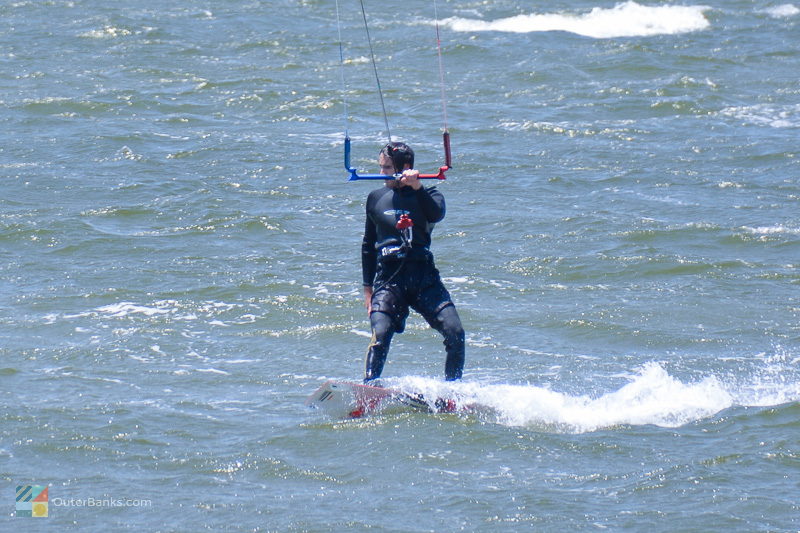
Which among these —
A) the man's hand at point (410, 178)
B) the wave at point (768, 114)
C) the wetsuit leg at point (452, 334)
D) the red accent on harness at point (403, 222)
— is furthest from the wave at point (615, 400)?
the wave at point (768, 114)

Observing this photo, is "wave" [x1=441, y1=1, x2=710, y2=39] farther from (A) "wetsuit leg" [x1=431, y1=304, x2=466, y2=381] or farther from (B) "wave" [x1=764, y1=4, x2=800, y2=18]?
(A) "wetsuit leg" [x1=431, y1=304, x2=466, y2=381]

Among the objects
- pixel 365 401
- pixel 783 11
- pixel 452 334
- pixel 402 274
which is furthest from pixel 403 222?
pixel 783 11

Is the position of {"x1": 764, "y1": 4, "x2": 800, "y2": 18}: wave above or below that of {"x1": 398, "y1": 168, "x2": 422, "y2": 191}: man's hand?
below

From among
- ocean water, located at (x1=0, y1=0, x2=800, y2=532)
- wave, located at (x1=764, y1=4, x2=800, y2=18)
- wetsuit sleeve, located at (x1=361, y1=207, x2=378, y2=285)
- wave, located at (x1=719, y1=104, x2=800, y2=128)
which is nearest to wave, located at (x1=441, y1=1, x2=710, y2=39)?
ocean water, located at (x1=0, y1=0, x2=800, y2=532)

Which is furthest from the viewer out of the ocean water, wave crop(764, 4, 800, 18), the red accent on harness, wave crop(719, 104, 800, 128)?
wave crop(764, 4, 800, 18)

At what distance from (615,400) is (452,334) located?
1.54m

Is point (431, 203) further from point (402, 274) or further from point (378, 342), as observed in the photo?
point (378, 342)

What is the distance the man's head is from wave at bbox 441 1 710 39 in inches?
776

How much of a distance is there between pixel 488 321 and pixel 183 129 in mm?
9054

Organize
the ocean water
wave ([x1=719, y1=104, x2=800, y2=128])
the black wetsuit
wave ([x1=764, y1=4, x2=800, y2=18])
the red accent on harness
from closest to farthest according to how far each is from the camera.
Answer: the ocean water → the red accent on harness → the black wetsuit → wave ([x1=719, y1=104, x2=800, y2=128]) → wave ([x1=764, y1=4, x2=800, y2=18])

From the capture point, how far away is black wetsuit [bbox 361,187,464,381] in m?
8.62

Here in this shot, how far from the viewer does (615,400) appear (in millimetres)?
9383

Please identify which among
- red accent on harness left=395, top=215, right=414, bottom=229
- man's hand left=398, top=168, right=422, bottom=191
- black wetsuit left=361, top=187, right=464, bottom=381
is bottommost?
black wetsuit left=361, top=187, right=464, bottom=381

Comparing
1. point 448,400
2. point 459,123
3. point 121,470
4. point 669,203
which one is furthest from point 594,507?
point 459,123
